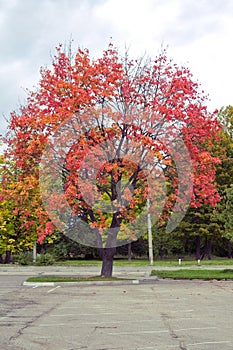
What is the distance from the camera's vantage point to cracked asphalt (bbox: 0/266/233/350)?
7445mm

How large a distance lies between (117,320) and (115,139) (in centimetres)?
1144

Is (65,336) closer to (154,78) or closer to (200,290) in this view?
(200,290)

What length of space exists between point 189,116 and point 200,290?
710cm

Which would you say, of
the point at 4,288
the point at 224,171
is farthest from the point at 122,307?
the point at 224,171

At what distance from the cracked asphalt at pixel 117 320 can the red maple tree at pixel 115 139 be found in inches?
174

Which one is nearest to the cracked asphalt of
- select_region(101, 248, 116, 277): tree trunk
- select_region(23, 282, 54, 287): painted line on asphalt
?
select_region(23, 282, 54, 287): painted line on asphalt

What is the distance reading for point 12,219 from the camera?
3859 cm

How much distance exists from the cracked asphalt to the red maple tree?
174 inches

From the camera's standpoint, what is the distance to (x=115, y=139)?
807 inches

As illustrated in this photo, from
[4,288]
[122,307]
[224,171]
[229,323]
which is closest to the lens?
[229,323]

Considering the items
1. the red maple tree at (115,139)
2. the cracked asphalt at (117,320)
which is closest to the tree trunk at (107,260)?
the red maple tree at (115,139)

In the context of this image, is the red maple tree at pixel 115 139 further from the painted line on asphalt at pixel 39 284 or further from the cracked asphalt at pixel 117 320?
the cracked asphalt at pixel 117 320

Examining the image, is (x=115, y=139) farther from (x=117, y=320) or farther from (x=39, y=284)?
(x=117, y=320)

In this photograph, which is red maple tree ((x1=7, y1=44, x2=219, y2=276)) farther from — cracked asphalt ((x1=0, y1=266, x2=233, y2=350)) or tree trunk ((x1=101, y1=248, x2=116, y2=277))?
cracked asphalt ((x1=0, y1=266, x2=233, y2=350))
